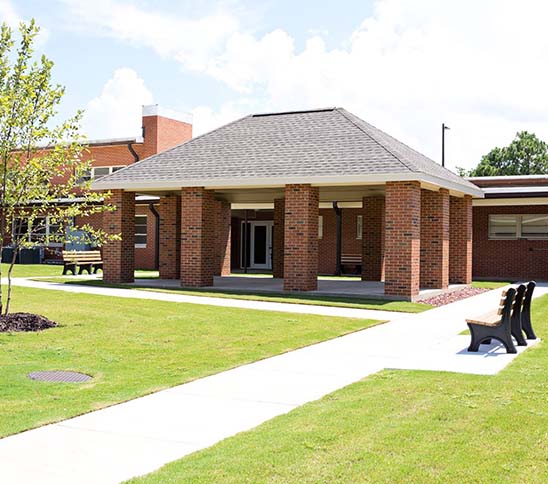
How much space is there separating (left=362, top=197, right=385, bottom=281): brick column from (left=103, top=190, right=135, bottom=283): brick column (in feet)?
28.2

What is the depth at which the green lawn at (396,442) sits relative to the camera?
5.41 meters

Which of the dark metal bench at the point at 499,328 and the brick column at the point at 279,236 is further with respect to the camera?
the brick column at the point at 279,236

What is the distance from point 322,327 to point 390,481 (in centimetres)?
881

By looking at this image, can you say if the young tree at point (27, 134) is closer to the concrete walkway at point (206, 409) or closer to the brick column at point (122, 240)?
the concrete walkway at point (206, 409)

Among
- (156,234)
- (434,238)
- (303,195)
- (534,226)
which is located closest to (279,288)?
(303,195)

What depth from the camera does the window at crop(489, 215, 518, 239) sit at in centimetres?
3073

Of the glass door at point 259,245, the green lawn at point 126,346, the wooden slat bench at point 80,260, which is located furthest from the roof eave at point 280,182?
the glass door at point 259,245

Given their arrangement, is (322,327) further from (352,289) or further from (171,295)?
(352,289)

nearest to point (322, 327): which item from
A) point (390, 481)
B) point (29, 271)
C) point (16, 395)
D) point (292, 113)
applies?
point (16, 395)

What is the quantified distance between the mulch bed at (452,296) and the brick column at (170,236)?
993cm

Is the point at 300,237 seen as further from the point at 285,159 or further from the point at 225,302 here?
the point at 225,302

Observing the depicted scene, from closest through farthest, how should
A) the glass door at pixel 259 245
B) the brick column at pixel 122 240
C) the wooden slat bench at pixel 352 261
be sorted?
1. the brick column at pixel 122 240
2. the wooden slat bench at pixel 352 261
3. the glass door at pixel 259 245

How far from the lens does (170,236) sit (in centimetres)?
2759

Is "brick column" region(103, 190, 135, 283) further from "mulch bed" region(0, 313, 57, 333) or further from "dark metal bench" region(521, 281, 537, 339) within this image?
"dark metal bench" region(521, 281, 537, 339)
